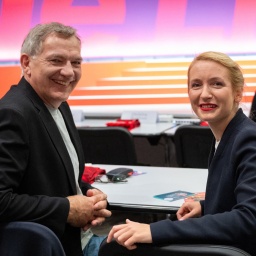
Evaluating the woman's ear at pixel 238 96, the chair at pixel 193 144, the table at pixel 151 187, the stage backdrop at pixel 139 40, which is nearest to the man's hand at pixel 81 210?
the table at pixel 151 187

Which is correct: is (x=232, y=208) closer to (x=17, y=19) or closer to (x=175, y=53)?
(x=175, y=53)

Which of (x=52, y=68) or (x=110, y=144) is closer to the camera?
(x=52, y=68)

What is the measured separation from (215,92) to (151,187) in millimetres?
897

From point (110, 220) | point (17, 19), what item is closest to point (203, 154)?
point (110, 220)

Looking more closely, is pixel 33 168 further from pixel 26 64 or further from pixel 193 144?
pixel 193 144

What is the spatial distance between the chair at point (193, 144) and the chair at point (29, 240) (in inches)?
86.4

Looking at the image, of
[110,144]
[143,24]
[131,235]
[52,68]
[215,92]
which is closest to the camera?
[131,235]

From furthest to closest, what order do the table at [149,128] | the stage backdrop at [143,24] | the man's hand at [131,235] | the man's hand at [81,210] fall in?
the stage backdrop at [143,24]
the table at [149,128]
the man's hand at [81,210]
the man's hand at [131,235]

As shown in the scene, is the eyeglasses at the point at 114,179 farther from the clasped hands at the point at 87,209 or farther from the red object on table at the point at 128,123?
the red object on table at the point at 128,123

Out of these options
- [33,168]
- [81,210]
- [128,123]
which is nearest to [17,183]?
[33,168]

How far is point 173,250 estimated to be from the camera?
1.35 m

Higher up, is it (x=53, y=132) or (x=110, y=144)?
(x=53, y=132)

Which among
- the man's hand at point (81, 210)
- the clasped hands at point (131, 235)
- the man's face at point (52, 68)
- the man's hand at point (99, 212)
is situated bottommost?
the man's hand at point (99, 212)

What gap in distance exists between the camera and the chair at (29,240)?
148 cm
